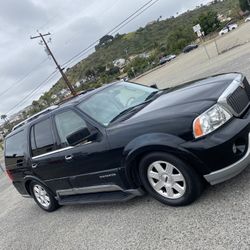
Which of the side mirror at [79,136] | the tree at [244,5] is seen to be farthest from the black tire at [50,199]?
the tree at [244,5]

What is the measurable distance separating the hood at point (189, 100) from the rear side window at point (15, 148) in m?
2.83

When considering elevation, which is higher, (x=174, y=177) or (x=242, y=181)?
(x=174, y=177)

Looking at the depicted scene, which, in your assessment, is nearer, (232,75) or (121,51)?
(232,75)

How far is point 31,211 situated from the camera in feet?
23.6

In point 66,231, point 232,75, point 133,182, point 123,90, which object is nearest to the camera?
point 133,182

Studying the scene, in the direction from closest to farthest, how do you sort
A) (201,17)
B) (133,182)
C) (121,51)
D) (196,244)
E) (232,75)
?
(196,244)
(133,182)
(232,75)
(201,17)
(121,51)

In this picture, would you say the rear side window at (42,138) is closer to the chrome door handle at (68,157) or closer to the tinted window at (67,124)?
the tinted window at (67,124)

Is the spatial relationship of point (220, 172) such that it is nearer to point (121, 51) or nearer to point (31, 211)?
point (31, 211)

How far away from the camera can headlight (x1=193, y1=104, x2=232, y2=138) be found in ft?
12.6

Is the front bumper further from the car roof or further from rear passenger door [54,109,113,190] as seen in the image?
the car roof

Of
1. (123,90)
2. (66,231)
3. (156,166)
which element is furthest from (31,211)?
(156,166)

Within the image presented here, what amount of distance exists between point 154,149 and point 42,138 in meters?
2.52

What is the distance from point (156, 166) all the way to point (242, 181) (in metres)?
1.09

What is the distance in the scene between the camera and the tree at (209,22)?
3221 inches
